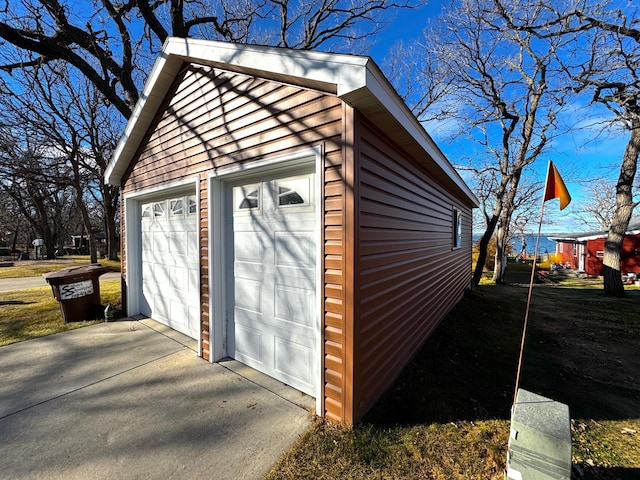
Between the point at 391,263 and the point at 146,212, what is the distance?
204 inches

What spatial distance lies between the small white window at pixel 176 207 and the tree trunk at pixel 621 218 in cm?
1420

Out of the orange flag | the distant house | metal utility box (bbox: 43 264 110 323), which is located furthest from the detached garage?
the distant house

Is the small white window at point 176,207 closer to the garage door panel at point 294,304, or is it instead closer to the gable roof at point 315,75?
the gable roof at point 315,75

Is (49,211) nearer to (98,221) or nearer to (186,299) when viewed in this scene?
(98,221)

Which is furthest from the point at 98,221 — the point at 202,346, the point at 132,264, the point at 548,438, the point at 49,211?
the point at 548,438

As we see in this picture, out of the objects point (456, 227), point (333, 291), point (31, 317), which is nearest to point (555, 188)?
point (333, 291)

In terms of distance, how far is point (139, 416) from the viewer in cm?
266

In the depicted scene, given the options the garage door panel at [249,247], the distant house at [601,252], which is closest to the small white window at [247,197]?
the garage door panel at [249,247]

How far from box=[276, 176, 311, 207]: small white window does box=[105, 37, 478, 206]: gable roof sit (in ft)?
3.01

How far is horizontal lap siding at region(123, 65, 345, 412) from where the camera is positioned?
2496 mm

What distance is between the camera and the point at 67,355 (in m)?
3.97

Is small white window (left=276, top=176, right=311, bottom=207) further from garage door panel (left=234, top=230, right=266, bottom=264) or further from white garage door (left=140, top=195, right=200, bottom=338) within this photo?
white garage door (left=140, top=195, right=200, bottom=338)

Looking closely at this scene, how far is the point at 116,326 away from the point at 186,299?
5.97 ft

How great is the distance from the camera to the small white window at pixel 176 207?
4691 mm
